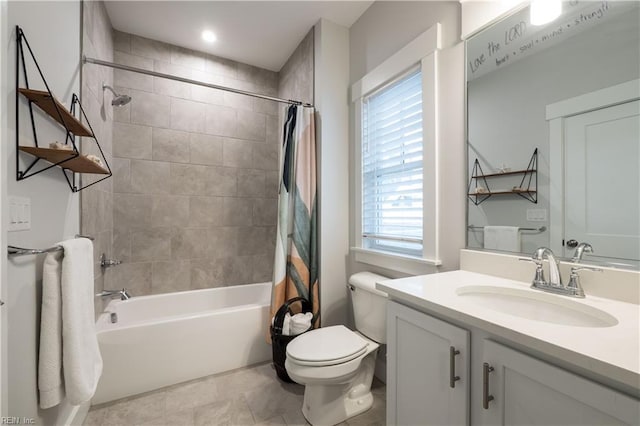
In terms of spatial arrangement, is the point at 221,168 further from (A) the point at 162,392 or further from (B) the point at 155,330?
(A) the point at 162,392

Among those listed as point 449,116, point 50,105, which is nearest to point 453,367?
point 449,116

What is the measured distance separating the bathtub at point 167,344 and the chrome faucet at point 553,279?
5.78 ft

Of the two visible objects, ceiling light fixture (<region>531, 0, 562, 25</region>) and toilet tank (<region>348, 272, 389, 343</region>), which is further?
toilet tank (<region>348, 272, 389, 343</region>)

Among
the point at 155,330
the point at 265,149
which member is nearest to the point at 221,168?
the point at 265,149

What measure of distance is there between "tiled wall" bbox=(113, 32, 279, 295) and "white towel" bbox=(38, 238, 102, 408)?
1336 millimetres

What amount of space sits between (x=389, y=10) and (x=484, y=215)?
1.46 meters

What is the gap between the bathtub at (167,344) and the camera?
68.3 inches

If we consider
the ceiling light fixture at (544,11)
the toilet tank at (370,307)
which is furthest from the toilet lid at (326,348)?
the ceiling light fixture at (544,11)

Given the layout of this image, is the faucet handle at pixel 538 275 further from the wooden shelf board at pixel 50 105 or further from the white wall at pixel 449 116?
the wooden shelf board at pixel 50 105

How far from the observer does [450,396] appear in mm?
899

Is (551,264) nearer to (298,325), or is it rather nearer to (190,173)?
(298,325)

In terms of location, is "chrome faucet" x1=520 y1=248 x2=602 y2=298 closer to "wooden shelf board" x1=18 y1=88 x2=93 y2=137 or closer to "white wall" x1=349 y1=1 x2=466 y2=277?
"white wall" x1=349 y1=1 x2=466 y2=277

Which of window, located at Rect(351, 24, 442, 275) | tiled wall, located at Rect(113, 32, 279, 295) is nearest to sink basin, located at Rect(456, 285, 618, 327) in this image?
window, located at Rect(351, 24, 442, 275)

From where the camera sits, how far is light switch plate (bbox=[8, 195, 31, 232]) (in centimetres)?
90
